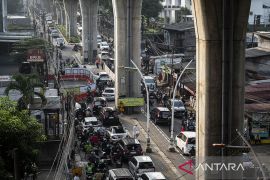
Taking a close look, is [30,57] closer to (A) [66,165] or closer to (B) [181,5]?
(A) [66,165]

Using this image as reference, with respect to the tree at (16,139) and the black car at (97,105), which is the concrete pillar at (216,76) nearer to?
the tree at (16,139)

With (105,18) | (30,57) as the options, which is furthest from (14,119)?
(105,18)

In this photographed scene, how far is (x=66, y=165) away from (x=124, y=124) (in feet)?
37.9

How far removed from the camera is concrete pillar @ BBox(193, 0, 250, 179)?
1806cm

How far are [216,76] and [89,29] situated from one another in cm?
4260

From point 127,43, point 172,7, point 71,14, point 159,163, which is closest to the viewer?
point 159,163

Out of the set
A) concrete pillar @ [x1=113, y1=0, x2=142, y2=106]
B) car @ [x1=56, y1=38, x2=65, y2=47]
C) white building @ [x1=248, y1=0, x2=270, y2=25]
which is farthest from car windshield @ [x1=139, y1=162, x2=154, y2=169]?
white building @ [x1=248, y1=0, x2=270, y2=25]

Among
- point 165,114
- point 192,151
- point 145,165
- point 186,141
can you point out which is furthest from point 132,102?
point 145,165

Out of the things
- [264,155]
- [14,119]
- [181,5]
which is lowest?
[264,155]

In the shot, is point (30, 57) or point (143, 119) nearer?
point (143, 119)

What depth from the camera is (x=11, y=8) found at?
13650 centimetres

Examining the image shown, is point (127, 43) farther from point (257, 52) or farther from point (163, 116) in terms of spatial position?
point (257, 52)

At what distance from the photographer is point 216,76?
730 inches

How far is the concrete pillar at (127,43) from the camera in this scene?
36000mm
